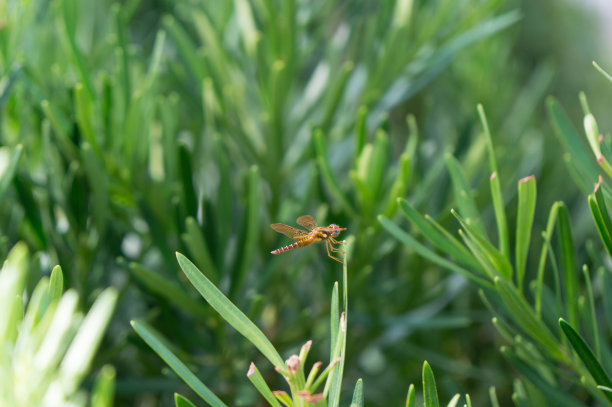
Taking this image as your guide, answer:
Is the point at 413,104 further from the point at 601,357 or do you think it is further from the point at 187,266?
the point at 187,266

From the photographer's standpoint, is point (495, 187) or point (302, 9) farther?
point (302, 9)

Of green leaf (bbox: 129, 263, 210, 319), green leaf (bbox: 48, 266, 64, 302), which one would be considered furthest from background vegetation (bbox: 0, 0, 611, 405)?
green leaf (bbox: 48, 266, 64, 302)

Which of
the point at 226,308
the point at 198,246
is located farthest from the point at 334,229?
the point at 226,308

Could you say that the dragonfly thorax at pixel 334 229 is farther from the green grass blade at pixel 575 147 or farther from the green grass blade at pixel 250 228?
the green grass blade at pixel 575 147

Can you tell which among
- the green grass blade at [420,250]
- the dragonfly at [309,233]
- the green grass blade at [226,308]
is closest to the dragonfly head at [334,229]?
the dragonfly at [309,233]

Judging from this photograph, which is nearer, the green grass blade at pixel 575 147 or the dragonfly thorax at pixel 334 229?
the green grass blade at pixel 575 147

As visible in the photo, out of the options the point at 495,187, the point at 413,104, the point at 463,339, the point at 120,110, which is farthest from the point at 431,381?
the point at 413,104

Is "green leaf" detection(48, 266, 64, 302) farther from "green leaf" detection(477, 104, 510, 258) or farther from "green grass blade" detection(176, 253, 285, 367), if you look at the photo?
"green leaf" detection(477, 104, 510, 258)
